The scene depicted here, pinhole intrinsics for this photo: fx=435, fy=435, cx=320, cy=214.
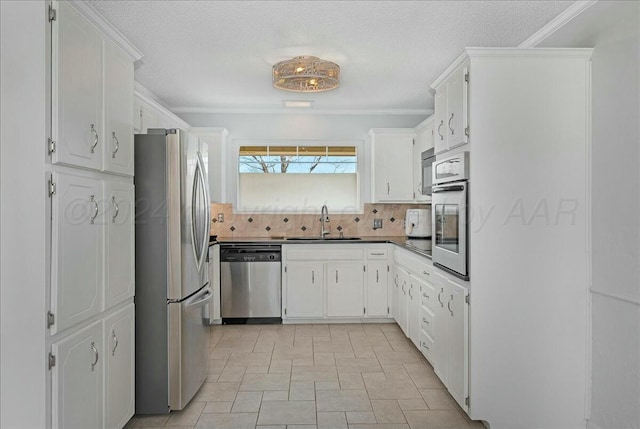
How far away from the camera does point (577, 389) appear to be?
8.33 ft

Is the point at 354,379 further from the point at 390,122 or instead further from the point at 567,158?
the point at 390,122

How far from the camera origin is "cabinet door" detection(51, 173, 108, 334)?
182 cm

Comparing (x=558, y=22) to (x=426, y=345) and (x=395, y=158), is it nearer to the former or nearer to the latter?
(x=426, y=345)

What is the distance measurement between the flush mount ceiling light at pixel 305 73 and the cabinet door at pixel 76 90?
149 cm

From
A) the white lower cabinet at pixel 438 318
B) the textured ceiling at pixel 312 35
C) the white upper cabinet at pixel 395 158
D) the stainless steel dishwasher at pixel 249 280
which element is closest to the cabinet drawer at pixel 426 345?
the white lower cabinet at pixel 438 318

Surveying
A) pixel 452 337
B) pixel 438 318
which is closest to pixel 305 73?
pixel 438 318

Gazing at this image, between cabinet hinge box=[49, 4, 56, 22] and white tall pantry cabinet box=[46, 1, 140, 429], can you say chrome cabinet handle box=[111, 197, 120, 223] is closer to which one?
white tall pantry cabinet box=[46, 1, 140, 429]

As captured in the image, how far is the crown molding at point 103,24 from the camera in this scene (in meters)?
1.96

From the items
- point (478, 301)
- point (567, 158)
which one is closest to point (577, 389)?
point (478, 301)

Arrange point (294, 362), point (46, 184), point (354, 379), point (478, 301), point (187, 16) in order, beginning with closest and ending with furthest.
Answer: point (46, 184)
point (478, 301)
point (187, 16)
point (354, 379)
point (294, 362)

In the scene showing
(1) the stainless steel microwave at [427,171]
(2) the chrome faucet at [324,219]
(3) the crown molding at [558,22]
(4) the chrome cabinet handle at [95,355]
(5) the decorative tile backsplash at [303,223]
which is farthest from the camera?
(5) the decorative tile backsplash at [303,223]

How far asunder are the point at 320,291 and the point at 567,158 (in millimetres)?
2970

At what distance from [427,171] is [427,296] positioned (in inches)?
58.1

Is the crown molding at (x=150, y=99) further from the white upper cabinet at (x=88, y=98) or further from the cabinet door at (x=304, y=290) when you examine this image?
the cabinet door at (x=304, y=290)
